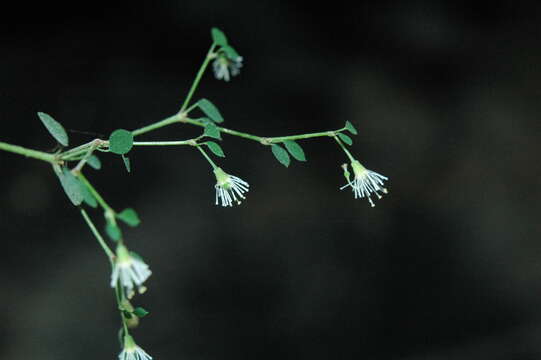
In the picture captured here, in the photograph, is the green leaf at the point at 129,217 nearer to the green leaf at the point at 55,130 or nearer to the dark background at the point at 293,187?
the green leaf at the point at 55,130

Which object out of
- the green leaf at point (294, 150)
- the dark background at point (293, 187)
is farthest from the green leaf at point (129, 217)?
the dark background at point (293, 187)

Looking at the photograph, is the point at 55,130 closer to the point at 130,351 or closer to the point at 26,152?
the point at 26,152

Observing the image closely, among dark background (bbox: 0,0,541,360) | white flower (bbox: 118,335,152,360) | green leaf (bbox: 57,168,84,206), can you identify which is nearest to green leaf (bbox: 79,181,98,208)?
green leaf (bbox: 57,168,84,206)

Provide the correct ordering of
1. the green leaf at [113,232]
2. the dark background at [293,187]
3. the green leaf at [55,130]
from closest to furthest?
the green leaf at [113,232], the green leaf at [55,130], the dark background at [293,187]

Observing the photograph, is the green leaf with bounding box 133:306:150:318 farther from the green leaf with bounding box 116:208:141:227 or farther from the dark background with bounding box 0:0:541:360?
the dark background with bounding box 0:0:541:360

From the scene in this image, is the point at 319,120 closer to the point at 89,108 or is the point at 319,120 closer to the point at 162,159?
the point at 162,159

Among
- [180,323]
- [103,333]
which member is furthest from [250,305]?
[103,333]
